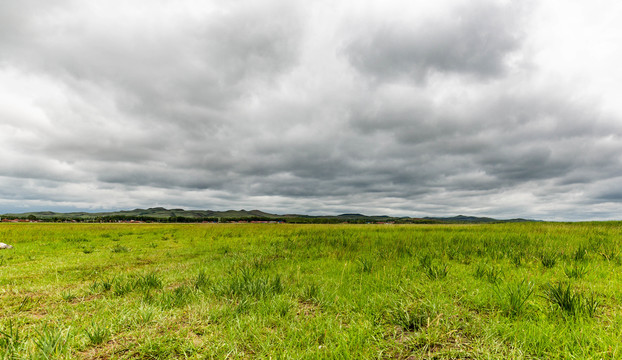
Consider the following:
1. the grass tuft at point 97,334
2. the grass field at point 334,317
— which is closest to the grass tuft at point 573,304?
the grass field at point 334,317

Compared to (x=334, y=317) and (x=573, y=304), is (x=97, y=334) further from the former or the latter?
(x=573, y=304)

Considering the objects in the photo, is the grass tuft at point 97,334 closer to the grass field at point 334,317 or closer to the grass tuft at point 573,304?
the grass field at point 334,317

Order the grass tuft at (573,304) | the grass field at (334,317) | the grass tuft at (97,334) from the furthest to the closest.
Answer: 1. the grass tuft at (573,304)
2. the grass tuft at (97,334)
3. the grass field at (334,317)

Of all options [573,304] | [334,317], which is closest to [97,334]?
[334,317]

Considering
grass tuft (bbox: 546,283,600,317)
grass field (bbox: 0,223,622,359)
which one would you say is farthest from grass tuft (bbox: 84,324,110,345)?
grass tuft (bbox: 546,283,600,317)

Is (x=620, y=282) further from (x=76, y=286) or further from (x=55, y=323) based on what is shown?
(x=76, y=286)

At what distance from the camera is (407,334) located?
362 cm

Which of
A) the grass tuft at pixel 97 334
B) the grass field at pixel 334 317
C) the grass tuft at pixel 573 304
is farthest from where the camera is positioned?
the grass tuft at pixel 573 304

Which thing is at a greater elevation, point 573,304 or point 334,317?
point 573,304

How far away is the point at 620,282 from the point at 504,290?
2926 mm

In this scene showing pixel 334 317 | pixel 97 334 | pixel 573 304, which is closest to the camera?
pixel 97 334

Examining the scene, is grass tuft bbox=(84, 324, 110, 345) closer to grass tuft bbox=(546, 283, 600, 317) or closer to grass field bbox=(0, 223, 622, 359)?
grass field bbox=(0, 223, 622, 359)

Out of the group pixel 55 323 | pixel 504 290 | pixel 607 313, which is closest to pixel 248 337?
pixel 55 323

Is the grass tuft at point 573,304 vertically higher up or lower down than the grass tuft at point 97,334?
higher up
